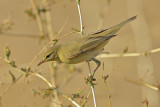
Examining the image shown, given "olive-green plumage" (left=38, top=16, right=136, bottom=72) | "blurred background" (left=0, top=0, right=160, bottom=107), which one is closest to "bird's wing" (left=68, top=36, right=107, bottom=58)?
"olive-green plumage" (left=38, top=16, right=136, bottom=72)

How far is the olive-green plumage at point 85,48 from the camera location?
4.59 m

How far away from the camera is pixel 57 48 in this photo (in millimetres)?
4969

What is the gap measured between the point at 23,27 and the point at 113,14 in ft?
10.6

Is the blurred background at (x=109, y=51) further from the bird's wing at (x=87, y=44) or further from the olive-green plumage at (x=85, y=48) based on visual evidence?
the bird's wing at (x=87, y=44)

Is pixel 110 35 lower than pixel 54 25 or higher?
lower

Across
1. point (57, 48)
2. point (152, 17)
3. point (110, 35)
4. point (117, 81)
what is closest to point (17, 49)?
point (117, 81)

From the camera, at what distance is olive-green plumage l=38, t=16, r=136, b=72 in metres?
4.59

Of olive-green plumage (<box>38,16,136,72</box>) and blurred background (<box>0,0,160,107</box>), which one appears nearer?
olive-green plumage (<box>38,16,136,72</box>)

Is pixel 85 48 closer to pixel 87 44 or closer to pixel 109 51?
pixel 87 44

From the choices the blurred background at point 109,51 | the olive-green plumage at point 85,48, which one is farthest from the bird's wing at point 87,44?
the blurred background at point 109,51

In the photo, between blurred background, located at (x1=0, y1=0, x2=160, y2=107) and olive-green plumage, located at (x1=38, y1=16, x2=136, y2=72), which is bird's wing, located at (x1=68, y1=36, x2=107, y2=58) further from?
blurred background, located at (x1=0, y1=0, x2=160, y2=107)

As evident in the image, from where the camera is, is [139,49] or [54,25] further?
[54,25]

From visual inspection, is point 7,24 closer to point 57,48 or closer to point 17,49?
point 57,48

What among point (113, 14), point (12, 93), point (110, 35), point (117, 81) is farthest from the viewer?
point (113, 14)
